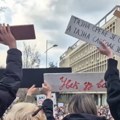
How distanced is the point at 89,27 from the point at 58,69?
2.13m

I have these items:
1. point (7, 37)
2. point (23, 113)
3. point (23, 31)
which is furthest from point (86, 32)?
A: point (23, 113)

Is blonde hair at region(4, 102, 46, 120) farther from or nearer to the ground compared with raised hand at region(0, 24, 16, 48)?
nearer to the ground

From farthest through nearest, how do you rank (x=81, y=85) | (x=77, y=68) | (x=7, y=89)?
(x=77, y=68) < (x=81, y=85) < (x=7, y=89)

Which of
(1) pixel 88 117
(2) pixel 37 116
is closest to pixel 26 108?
(2) pixel 37 116

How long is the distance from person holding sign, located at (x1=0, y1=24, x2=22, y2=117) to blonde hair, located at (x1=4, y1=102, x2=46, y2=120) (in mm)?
90

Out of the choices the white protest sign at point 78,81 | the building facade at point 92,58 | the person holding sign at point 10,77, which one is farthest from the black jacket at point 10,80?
the building facade at point 92,58

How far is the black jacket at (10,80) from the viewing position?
10.3 feet

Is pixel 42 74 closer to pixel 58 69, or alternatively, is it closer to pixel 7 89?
pixel 58 69

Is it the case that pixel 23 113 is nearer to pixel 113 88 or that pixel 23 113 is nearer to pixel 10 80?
pixel 10 80

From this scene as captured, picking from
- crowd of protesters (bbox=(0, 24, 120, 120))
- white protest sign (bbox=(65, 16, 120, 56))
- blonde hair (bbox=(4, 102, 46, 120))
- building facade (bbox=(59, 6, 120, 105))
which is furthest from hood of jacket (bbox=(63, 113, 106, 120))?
building facade (bbox=(59, 6, 120, 105))

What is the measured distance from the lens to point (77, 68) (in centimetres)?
8594

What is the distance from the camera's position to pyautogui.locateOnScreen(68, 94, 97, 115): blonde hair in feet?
12.3

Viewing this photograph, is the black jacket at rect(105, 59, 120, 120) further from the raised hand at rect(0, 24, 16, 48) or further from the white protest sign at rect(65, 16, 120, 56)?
the white protest sign at rect(65, 16, 120, 56)

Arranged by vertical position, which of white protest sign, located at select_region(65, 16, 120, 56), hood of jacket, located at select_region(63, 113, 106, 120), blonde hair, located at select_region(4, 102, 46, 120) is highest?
white protest sign, located at select_region(65, 16, 120, 56)
